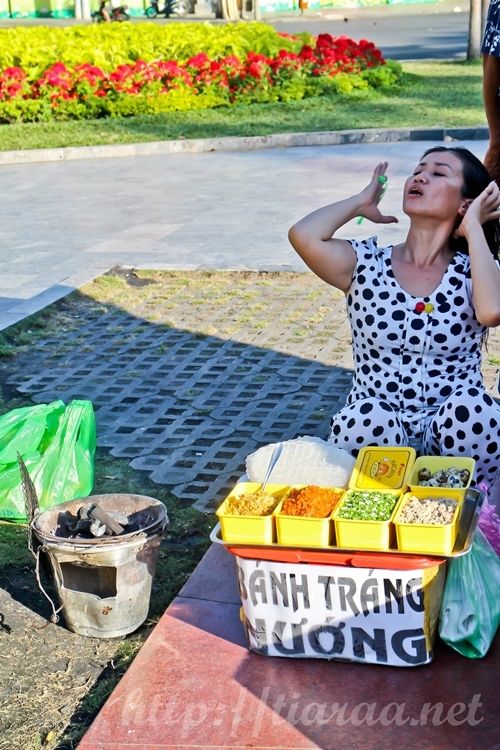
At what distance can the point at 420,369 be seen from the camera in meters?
4.03

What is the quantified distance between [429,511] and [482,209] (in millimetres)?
1210

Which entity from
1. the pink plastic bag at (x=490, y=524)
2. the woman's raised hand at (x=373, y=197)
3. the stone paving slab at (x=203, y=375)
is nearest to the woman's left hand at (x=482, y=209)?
the woman's raised hand at (x=373, y=197)

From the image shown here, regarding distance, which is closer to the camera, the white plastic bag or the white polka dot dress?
the white plastic bag

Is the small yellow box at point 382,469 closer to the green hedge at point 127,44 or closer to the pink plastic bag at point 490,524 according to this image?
the pink plastic bag at point 490,524

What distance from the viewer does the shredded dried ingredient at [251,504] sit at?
3.26 m

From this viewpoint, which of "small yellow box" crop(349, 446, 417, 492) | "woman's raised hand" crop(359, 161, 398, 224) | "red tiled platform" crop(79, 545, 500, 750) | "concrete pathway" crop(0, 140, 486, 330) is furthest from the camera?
"concrete pathway" crop(0, 140, 486, 330)

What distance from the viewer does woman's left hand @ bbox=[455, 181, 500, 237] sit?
3814 millimetres

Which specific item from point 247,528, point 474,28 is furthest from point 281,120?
point 247,528

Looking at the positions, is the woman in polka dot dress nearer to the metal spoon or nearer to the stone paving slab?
the metal spoon

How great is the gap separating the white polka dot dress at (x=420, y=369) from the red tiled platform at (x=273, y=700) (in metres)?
0.83

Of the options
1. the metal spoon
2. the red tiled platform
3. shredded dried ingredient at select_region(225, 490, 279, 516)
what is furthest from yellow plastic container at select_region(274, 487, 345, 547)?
the red tiled platform

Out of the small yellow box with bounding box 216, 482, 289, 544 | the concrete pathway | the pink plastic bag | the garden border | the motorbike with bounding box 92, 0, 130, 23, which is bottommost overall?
the concrete pathway

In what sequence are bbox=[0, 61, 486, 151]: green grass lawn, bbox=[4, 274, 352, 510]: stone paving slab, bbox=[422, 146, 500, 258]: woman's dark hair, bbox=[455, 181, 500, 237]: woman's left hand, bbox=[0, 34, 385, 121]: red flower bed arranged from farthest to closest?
bbox=[0, 34, 385, 121]: red flower bed
bbox=[0, 61, 486, 151]: green grass lawn
bbox=[4, 274, 352, 510]: stone paving slab
bbox=[422, 146, 500, 258]: woman's dark hair
bbox=[455, 181, 500, 237]: woman's left hand

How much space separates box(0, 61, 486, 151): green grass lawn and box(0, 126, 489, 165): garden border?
32 cm
